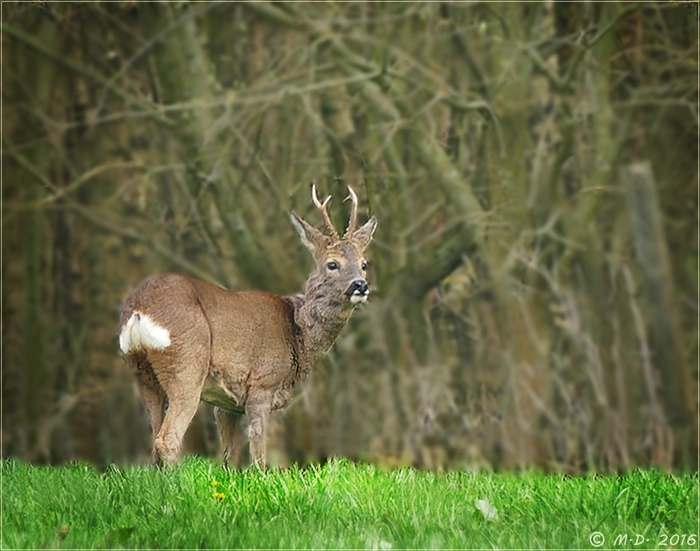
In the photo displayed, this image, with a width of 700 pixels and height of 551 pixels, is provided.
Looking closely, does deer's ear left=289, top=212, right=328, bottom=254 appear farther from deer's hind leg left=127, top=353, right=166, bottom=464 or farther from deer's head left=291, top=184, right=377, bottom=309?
deer's hind leg left=127, top=353, right=166, bottom=464

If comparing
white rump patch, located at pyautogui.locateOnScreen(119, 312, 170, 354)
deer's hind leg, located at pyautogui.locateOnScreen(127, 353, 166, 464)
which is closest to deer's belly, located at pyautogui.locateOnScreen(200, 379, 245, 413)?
deer's hind leg, located at pyautogui.locateOnScreen(127, 353, 166, 464)

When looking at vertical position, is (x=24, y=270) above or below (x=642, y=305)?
above

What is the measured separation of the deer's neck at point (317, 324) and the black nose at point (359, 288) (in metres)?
0.27

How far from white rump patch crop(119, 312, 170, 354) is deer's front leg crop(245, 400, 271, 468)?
65 centimetres

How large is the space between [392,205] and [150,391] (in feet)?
12.2

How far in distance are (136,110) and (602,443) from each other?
4.58m

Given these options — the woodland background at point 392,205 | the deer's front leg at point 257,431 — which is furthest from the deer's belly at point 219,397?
the woodland background at point 392,205

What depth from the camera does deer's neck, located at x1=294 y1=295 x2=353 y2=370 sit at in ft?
24.2

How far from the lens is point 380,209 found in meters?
10.2

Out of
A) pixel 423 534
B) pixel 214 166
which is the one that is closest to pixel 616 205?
pixel 214 166

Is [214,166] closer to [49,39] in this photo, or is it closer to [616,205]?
[49,39]

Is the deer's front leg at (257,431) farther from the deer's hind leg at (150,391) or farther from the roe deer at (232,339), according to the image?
the deer's hind leg at (150,391)

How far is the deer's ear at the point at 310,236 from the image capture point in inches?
289

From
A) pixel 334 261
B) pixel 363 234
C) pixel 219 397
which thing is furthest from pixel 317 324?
pixel 219 397
